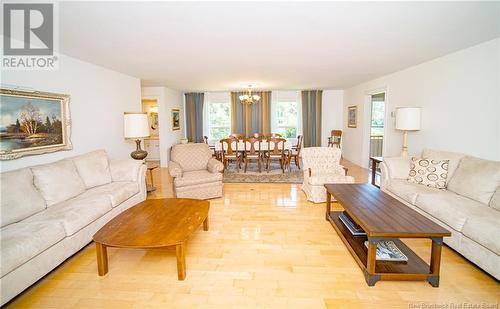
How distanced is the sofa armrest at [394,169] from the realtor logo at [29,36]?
168 inches

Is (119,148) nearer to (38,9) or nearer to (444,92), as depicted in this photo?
(38,9)

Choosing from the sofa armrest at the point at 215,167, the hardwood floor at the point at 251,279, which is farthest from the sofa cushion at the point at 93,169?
the sofa armrest at the point at 215,167

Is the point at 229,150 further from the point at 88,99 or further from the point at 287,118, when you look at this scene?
the point at 287,118

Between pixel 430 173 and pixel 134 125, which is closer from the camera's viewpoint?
pixel 430 173

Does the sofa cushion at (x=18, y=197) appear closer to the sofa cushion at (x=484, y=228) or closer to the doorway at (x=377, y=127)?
the sofa cushion at (x=484, y=228)

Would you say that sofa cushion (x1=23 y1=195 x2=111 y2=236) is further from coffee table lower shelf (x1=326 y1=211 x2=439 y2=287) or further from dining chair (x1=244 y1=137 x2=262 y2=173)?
dining chair (x1=244 y1=137 x2=262 y2=173)

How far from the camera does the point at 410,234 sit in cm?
194

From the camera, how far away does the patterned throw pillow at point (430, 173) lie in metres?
3.21

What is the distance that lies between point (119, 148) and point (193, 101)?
3.99 metres

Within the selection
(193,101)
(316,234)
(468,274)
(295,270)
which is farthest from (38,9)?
(193,101)

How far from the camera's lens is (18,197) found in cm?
236

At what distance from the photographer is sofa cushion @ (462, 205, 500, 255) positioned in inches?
78.9

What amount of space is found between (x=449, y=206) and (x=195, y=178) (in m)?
3.29

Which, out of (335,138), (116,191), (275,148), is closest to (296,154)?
(275,148)
